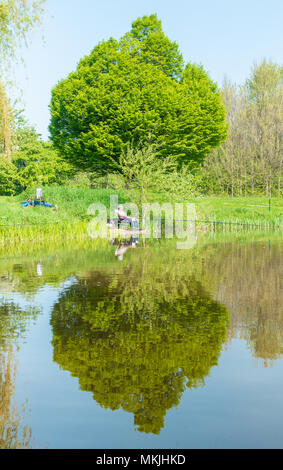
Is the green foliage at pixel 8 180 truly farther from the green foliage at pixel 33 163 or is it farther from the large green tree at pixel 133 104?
the large green tree at pixel 133 104

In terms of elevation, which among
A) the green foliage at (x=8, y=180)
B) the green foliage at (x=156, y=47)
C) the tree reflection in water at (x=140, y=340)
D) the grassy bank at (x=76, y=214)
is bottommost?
the tree reflection in water at (x=140, y=340)

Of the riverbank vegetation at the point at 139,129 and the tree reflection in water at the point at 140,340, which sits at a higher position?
the riverbank vegetation at the point at 139,129

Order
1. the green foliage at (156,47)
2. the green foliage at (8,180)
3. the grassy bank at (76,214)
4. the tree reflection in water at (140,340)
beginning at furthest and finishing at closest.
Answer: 1. the green foliage at (8,180)
2. the green foliage at (156,47)
3. the grassy bank at (76,214)
4. the tree reflection in water at (140,340)

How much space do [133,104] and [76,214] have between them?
9351 mm

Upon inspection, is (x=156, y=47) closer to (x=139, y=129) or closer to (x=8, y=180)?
(x=139, y=129)

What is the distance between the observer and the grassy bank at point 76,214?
23842 mm

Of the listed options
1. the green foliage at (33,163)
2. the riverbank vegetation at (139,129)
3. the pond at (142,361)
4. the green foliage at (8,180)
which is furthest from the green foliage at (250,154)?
the pond at (142,361)

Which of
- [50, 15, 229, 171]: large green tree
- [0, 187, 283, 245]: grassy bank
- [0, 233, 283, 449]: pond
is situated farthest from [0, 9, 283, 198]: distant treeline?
[0, 233, 283, 449]: pond

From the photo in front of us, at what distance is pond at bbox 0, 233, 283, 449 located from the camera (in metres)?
4.38

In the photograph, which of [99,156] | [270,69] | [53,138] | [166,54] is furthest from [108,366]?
[270,69]

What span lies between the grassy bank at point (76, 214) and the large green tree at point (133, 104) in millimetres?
4134

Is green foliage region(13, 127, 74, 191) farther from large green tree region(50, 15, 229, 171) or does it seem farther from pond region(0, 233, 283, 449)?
pond region(0, 233, 283, 449)

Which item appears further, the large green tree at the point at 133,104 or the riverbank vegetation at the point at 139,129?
the large green tree at the point at 133,104
